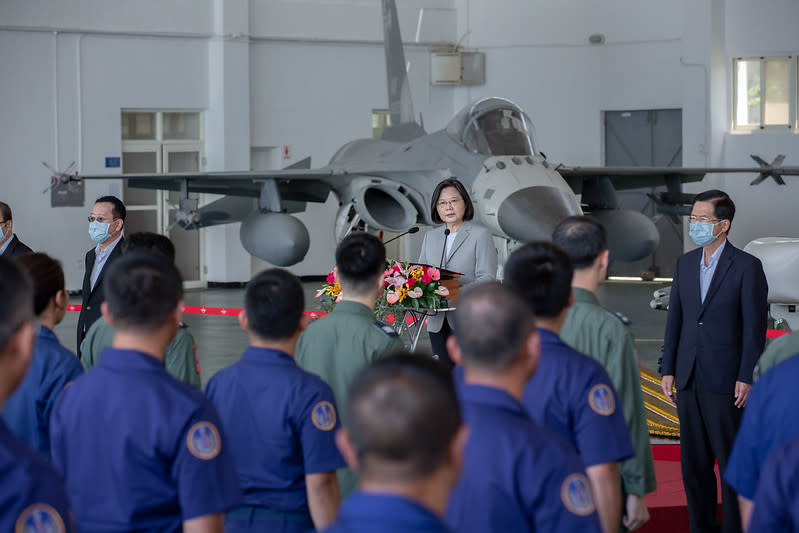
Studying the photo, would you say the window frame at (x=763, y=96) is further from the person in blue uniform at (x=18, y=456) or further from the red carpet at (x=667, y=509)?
the person in blue uniform at (x=18, y=456)

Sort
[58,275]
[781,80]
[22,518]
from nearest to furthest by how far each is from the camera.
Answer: [22,518]
[58,275]
[781,80]

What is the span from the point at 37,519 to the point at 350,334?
2.01 m

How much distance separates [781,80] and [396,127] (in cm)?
679

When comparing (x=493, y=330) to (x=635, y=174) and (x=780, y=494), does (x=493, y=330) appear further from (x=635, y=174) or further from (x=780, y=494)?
(x=635, y=174)

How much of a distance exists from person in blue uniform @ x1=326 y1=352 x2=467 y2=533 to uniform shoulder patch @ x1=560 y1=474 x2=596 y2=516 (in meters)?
0.58

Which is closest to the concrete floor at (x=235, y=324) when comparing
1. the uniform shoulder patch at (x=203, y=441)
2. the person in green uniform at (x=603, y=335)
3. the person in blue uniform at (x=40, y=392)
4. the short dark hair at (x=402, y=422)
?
the person in blue uniform at (x=40, y=392)

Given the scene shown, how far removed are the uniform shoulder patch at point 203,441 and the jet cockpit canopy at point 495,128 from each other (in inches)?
379

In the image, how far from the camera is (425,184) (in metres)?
12.5

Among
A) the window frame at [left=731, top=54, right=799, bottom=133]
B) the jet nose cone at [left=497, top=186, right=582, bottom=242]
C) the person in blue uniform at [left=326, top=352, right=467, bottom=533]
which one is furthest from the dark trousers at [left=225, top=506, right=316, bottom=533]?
the window frame at [left=731, top=54, right=799, bottom=133]

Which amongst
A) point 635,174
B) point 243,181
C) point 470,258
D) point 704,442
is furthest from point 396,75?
point 704,442

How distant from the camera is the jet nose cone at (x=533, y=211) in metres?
10.9

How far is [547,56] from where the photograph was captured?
19500mm

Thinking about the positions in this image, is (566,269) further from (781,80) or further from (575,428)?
(781,80)

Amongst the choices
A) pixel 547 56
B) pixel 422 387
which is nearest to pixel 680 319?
pixel 422 387
